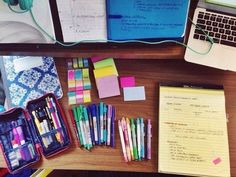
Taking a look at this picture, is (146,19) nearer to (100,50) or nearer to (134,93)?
(100,50)

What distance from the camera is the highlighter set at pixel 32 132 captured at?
1.02 m

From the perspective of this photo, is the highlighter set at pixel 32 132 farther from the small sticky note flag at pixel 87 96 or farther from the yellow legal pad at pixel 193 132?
the yellow legal pad at pixel 193 132

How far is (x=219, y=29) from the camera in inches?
41.1

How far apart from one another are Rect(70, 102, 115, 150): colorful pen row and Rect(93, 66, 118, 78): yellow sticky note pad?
10 cm

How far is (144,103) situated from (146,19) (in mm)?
296

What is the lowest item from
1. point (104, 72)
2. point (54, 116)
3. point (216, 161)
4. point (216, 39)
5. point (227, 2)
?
point (216, 161)

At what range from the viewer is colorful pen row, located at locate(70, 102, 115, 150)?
3.43 ft

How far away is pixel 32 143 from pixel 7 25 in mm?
346

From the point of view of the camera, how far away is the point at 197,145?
3.39 ft

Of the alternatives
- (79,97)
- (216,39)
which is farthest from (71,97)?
(216,39)

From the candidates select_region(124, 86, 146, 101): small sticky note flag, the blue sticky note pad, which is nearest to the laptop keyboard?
the blue sticky note pad

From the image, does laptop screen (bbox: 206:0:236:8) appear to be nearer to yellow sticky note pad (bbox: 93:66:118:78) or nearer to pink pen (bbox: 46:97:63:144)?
yellow sticky note pad (bbox: 93:66:118:78)

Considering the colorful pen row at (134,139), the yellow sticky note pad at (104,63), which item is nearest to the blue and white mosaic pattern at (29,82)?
the yellow sticky note pad at (104,63)

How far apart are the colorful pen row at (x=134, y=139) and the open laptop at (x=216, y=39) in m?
0.25
